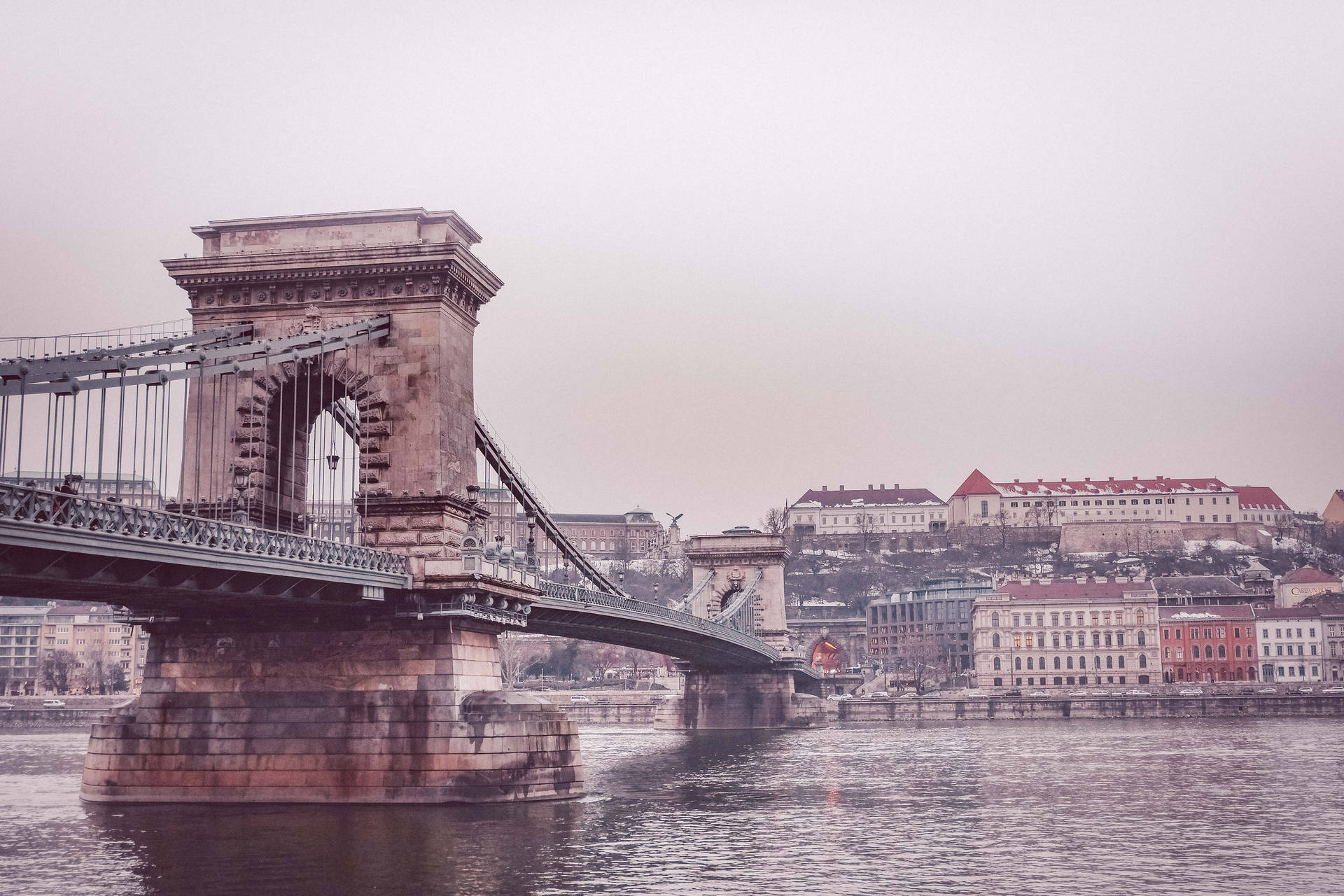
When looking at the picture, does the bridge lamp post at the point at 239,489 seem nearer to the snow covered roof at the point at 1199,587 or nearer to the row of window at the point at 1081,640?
the row of window at the point at 1081,640

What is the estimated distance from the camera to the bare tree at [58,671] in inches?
5674

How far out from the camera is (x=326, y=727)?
117 ft

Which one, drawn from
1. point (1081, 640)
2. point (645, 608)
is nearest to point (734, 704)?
point (645, 608)

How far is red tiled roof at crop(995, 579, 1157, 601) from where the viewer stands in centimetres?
13612

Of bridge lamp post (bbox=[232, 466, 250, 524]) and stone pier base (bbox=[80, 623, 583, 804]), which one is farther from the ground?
bridge lamp post (bbox=[232, 466, 250, 524])

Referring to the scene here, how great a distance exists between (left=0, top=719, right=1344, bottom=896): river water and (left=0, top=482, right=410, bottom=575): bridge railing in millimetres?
5766

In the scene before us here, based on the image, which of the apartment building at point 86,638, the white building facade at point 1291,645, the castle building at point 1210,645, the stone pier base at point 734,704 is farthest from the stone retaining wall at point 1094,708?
the apartment building at point 86,638

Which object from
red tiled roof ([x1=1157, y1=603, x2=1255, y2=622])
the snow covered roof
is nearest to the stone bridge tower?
red tiled roof ([x1=1157, y1=603, x2=1255, y2=622])

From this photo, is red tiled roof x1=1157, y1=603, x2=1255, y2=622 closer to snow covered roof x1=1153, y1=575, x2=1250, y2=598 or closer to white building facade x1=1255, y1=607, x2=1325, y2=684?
white building facade x1=1255, y1=607, x2=1325, y2=684

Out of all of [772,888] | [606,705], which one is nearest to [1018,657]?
[606,705]

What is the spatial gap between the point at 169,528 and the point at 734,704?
75.3 m

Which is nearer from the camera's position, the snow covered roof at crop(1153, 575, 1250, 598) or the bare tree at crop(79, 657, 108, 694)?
the bare tree at crop(79, 657, 108, 694)

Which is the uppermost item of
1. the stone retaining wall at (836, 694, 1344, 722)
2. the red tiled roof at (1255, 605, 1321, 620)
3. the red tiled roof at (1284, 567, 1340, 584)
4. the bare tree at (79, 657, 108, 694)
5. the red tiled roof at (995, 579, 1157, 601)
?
the red tiled roof at (1284, 567, 1340, 584)

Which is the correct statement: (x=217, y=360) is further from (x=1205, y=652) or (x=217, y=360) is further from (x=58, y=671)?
(x=58, y=671)
